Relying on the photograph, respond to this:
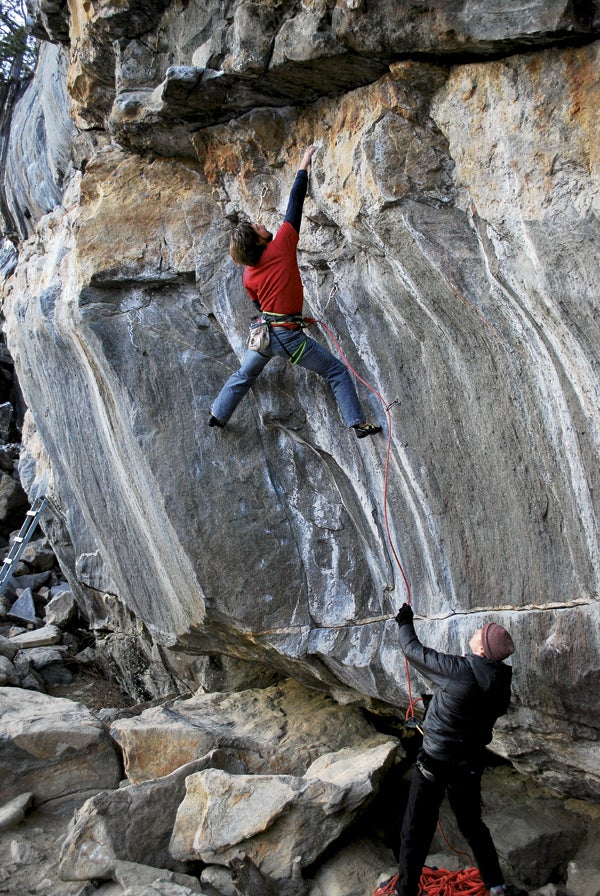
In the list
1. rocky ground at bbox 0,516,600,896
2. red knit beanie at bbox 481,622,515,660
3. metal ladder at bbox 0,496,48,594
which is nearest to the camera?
red knit beanie at bbox 481,622,515,660

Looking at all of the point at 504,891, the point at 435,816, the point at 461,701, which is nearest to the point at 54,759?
the point at 435,816

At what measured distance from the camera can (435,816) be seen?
4.86 metres

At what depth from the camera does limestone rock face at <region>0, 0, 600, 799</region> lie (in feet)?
15.3

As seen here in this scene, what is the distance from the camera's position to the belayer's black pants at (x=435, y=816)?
4.76m

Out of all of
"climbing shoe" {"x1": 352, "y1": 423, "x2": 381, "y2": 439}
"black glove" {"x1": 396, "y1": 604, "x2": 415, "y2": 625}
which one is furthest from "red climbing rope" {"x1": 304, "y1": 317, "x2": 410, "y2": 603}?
"black glove" {"x1": 396, "y1": 604, "x2": 415, "y2": 625}

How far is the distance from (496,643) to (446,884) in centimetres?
184

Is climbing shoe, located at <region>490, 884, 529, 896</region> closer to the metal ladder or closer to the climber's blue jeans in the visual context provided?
the climber's blue jeans

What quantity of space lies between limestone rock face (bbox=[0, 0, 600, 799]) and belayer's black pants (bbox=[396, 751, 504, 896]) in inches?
34.6

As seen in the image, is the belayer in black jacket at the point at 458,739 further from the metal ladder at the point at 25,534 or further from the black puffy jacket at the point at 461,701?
the metal ladder at the point at 25,534

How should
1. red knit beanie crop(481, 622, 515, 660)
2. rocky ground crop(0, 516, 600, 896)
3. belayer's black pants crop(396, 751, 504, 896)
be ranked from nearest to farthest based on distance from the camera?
red knit beanie crop(481, 622, 515, 660), belayer's black pants crop(396, 751, 504, 896), rocky ground crop(0, 516, 600, 896)

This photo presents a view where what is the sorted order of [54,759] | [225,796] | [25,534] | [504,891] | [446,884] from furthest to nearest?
1. [25,534]
2. [54,759]
3. [225,796]
4. [446,884]
5. [504,891]

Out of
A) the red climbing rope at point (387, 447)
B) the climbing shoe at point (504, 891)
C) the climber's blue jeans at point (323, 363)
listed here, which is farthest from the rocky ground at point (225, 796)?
the climber's blue jeans at point (323, 363)

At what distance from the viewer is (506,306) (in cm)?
498

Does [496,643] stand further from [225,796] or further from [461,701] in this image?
[225,796]
